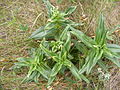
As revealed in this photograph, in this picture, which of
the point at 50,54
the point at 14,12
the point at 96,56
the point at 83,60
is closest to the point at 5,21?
the point at 14,12

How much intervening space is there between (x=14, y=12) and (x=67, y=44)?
88 centimetres

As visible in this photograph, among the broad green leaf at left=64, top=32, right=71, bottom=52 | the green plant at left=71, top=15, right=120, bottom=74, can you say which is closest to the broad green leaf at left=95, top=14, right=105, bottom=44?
the green plant at left=71, top=15, right=120, bottom=74

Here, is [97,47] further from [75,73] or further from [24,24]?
[24,24]

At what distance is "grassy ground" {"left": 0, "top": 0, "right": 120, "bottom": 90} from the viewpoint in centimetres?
252

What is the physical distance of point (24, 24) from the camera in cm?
270

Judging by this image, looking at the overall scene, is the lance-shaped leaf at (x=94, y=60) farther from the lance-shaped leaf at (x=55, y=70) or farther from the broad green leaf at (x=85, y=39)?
the lance-shaped leaf at (x=55, y=70)

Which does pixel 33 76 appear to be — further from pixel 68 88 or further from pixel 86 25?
pixel 86 25

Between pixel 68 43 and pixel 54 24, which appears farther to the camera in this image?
pixel 54 24

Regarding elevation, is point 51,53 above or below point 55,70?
above

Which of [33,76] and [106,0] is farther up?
[106,0]

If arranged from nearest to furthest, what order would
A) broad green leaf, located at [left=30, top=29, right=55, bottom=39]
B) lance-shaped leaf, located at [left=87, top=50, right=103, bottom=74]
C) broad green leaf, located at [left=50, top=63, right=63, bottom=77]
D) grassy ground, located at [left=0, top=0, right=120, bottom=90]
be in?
1. lance-shaped leaf, located at [left=87, top=50, right=103, bottom=74]
2. broad green leaf, located at [left=50, top=63, right=63, bottom=77]
3. broad green leaf, located at [left=30, top=29, right=55, bottom=39]
4. grassy ground, located at [left=0, top=0, right=120, bottom=90]

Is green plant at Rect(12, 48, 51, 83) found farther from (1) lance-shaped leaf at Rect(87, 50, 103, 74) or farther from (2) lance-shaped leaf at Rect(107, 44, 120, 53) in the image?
(2) lance-shaped leaf at Rect(107, 44, 120, 53)

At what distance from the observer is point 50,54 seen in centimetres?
220

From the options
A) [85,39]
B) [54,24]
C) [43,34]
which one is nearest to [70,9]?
[54,24]
